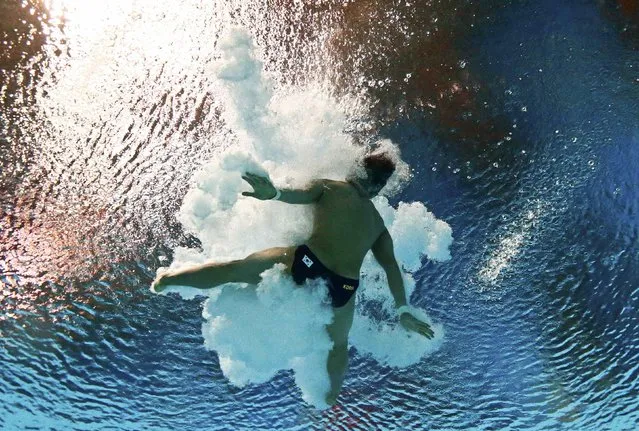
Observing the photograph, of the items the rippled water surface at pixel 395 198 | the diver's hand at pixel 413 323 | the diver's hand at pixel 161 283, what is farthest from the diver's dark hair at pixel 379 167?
the rippled water surface at pixel 395 198

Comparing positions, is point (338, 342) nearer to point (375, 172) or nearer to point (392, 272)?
point (392, 272)

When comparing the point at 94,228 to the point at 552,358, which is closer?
the point at 94,228

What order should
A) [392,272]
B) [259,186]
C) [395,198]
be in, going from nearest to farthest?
1. [259,186]
2. [392,272]
3. [395,198]

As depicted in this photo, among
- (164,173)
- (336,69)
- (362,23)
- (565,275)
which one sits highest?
(362,23)

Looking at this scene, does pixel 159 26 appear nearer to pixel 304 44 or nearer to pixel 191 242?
pixel 304 44

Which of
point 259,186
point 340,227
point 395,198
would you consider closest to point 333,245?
point 340,227

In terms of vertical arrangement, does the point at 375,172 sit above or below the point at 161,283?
above

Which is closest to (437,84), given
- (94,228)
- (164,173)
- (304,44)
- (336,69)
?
(336,69)
